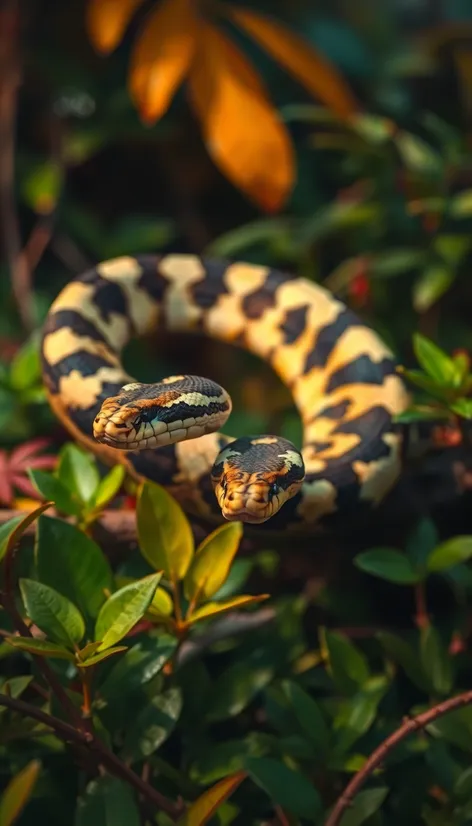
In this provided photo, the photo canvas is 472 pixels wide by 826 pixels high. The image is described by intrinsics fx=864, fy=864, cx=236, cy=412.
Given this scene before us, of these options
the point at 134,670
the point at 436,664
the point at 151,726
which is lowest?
the point at 436,664

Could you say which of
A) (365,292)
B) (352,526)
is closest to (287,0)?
(365,292)

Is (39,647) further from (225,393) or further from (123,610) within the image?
(225,393)

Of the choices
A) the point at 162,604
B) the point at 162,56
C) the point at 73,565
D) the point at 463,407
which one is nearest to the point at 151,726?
the point at 162,604

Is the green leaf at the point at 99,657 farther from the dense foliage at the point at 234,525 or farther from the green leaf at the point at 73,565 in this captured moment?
the green leaf at the point at 73,565

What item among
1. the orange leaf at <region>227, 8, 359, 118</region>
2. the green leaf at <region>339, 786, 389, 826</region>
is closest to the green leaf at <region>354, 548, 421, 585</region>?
the green leaf at <region>339, 786, 389, 826</region>

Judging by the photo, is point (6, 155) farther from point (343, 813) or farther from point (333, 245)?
point (343, 813)

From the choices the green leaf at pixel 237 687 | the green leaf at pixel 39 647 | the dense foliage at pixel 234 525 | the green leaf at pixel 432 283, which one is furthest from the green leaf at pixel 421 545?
the green leaf at pixel 432 283

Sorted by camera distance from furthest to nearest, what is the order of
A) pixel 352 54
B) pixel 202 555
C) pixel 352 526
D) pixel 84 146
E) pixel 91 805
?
1. pixel 352 54
2. pixel 84 146
3. pixel 352 526
4. pixel 202 555
5. pixel 91 805

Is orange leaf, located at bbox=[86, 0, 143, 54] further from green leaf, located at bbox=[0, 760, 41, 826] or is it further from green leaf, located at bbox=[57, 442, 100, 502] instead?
green leaf, located at bbox=[0, 760, 41, 826]
